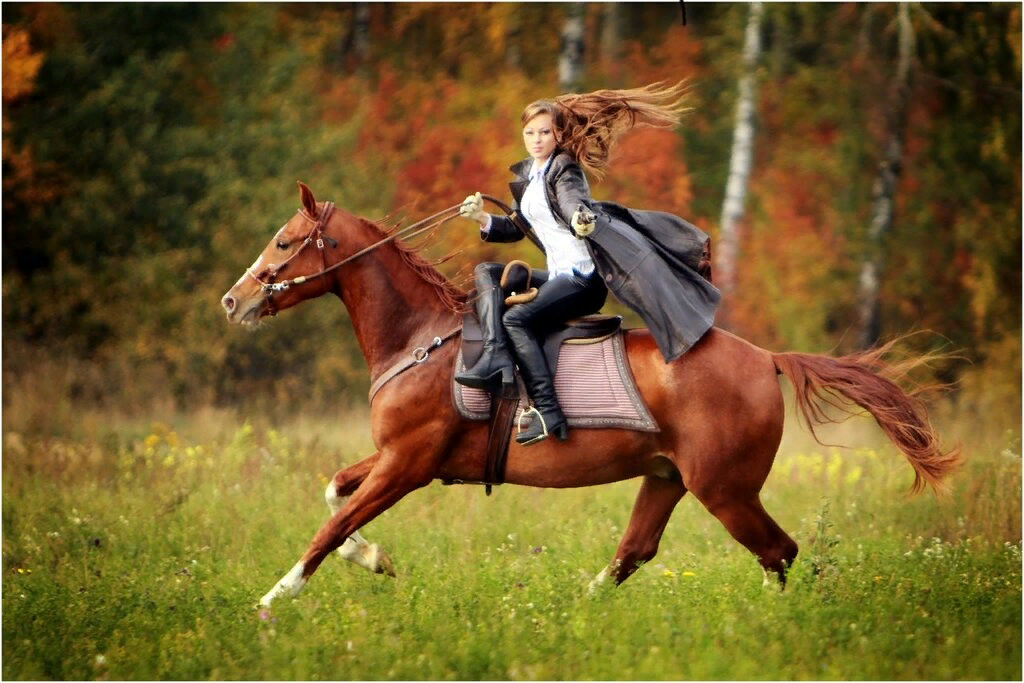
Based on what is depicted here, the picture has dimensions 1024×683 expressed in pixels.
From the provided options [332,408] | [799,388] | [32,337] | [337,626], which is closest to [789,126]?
[332,408]

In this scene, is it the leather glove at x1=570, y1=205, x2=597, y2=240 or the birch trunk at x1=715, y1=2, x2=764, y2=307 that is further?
the birch trunk at x1=715, y1=2, x2=764, y2=307

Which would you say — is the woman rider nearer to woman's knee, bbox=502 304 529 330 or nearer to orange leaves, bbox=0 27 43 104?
woman's knee, bbox=502 304 529 330

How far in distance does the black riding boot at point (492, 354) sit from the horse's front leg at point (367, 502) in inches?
16.8

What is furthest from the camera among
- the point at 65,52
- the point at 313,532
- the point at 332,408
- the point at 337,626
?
the point at 332,408

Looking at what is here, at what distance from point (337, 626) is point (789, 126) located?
49.0ft

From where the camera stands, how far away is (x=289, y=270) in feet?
22.4

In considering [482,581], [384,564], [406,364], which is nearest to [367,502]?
[384,564]

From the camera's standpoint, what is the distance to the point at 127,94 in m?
15.5

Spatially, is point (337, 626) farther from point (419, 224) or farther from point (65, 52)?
point (65, 52)

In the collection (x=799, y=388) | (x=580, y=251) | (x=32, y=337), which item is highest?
(x=580, y=251)

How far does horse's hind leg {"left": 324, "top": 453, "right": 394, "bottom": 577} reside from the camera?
6980mm

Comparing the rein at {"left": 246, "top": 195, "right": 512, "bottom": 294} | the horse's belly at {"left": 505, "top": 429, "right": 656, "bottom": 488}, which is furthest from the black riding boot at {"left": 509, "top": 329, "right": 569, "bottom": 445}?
the rein at {"left": 246, "top": 195, "right": 512, "bottom": 294}

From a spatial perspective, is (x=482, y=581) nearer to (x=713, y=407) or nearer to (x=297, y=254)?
(x=713, y=407)

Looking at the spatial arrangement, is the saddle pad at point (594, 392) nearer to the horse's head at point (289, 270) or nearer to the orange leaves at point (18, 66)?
the horse's head at point (289, 270)
